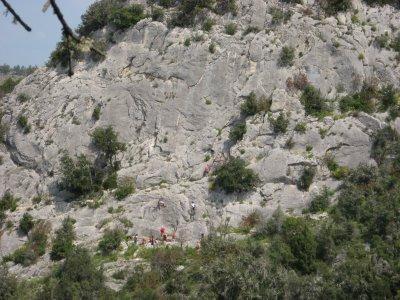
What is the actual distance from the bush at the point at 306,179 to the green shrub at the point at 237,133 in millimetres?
3681

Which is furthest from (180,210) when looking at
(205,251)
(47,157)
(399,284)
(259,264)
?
(399,284)

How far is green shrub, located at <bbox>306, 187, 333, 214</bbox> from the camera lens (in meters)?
24.2

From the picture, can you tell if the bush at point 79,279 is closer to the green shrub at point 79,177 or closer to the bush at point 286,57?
the green shrub at point 79,177

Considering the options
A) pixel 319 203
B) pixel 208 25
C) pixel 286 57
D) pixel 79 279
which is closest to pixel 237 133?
pixel 286 57

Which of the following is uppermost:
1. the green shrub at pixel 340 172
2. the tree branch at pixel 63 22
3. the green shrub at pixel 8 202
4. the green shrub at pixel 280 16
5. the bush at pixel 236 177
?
the tree branch at pixel 63 22

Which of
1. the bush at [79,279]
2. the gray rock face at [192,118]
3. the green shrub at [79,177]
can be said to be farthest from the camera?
the green shrub at [79,177]

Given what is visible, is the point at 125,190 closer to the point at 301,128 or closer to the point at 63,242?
the point at 63,242

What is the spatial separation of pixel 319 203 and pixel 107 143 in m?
11.0

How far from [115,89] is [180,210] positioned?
29.4 feet

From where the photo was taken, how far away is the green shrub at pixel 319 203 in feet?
79.5

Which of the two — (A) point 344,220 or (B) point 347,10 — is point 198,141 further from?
(B) point 347,10

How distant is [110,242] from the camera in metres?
23.4

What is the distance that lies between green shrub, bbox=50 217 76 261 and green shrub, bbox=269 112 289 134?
35.6 feet

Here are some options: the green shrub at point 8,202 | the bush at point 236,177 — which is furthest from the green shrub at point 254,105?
the green shrub at point 8,202
